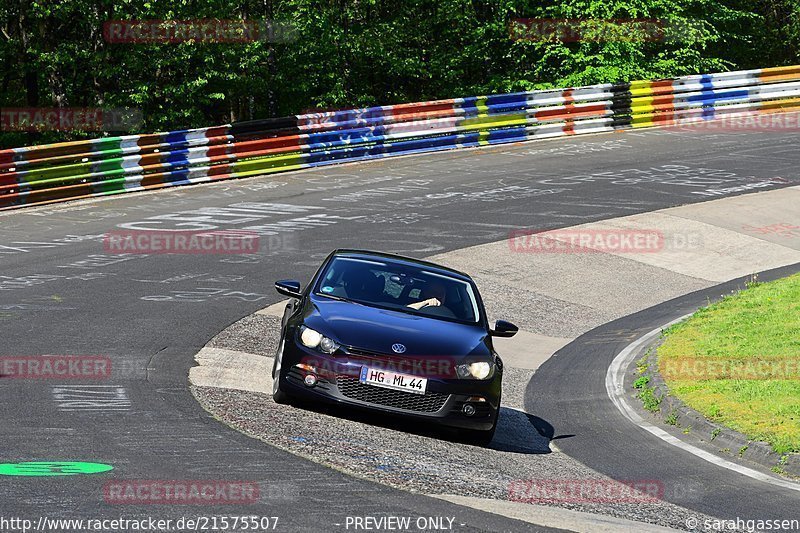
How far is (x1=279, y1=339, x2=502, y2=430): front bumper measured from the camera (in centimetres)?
948

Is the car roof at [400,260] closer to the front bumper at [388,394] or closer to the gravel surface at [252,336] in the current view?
the gravel surface at [252,336]

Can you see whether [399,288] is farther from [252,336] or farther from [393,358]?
[252,336]

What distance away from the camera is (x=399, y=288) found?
11000 millimetres

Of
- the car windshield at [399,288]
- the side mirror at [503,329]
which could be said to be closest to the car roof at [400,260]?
the car windshield at [399,288]

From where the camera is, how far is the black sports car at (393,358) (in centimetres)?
948

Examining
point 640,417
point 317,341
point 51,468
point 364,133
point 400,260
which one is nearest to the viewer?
point 51,468

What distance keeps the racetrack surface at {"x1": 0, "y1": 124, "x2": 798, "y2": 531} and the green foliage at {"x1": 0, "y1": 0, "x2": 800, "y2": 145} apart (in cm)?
554

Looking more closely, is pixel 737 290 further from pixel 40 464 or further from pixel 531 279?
pixel 40 464

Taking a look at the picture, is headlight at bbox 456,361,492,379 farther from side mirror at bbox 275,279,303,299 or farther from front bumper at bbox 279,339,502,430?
side mirror at bbox 275,279,303,299

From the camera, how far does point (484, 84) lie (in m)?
36.9

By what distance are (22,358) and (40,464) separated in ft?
12.9

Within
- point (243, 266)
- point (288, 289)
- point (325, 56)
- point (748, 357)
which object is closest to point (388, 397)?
point (288, 289)

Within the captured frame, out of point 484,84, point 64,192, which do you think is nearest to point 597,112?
point 484,84

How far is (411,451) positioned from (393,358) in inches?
32.5
